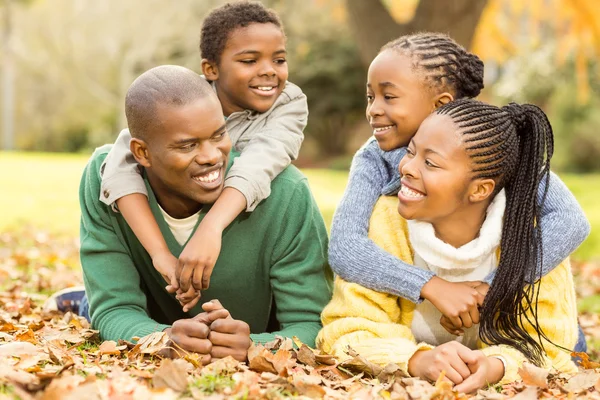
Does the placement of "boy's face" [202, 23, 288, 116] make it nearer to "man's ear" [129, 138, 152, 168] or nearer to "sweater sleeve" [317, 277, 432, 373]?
"man's ear" [129, 138, 152, 168]

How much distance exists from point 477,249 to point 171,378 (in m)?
1.46

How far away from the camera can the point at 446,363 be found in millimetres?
3207

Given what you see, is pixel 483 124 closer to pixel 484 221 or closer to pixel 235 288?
pixel 484 221

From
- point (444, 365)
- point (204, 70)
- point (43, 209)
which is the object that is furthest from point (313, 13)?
point (444, 365)

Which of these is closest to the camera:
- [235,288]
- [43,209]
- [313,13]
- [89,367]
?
[89,367]

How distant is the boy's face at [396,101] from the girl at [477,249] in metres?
0.23

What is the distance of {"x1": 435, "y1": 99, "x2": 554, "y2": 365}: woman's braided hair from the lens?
3.44 m

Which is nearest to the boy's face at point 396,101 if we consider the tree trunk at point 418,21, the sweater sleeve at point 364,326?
the sweater sleeve at point 364,326

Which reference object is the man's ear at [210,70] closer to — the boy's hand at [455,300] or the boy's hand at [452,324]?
the boy's hand at [455,300]

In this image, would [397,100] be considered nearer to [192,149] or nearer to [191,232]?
[192,149]

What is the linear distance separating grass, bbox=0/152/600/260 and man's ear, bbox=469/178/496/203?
21.8ft

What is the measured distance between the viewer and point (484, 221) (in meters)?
3.57

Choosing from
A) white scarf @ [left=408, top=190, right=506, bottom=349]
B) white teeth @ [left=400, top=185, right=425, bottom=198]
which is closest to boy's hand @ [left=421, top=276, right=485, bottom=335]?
white scarf @ [left=408, top=190, right=506, bottom=349]

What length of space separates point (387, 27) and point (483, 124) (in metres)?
6.20
